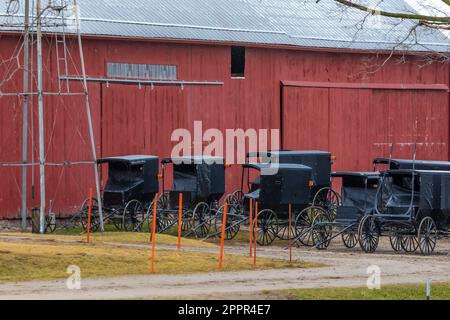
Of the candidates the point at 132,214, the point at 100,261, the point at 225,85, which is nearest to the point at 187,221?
the point at 132,214

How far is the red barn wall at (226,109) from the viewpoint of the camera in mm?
34906

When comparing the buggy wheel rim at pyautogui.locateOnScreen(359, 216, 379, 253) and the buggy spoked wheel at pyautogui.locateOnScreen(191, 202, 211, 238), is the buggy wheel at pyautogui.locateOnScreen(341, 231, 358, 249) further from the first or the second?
the buggy spoked wheel at pyautogui.locateOnScreen(191, 202, 211, 238)

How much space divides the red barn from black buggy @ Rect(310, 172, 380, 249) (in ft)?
12.2

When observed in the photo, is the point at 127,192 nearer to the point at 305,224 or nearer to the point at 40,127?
the point at 40,127

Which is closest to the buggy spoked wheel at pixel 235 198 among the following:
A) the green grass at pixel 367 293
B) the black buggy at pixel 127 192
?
the black buggy at pixel 127 192

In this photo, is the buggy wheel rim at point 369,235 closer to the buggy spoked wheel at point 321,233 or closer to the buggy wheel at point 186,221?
the buggy spoked wheel at point 321,233

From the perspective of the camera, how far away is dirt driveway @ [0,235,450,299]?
1911cm

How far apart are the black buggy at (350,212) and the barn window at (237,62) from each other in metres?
8.29

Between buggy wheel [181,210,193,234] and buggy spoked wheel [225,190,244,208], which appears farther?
buggy spoked wheel [225,190,244,208]

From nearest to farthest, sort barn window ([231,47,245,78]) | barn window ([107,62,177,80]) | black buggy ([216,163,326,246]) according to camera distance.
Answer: black buggy ([216,163,326,246])
barn window ([107,62,177,80])
barn window ([231,47,245,78])

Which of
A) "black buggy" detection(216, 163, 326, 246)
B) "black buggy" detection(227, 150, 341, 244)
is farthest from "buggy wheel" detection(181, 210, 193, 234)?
"black buggy" detection(227, 150, 341, 244)

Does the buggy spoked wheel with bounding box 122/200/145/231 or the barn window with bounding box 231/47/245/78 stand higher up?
the barn window with bounding box 231/47/245/78
